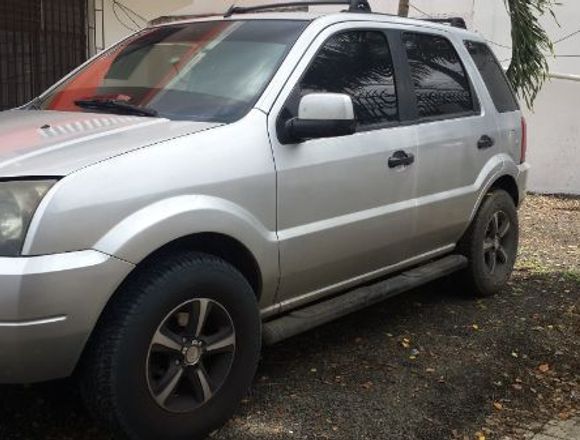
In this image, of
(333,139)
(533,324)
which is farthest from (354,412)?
(533,324)

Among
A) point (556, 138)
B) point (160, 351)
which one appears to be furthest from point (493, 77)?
point (556, 138)

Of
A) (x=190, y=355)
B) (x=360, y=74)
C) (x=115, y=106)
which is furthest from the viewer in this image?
(x=360, y=74)

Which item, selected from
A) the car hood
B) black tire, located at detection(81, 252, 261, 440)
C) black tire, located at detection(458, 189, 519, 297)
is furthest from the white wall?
black tire, located at detection(81, 252, 261, 440)

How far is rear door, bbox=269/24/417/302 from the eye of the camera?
3455 millimetres

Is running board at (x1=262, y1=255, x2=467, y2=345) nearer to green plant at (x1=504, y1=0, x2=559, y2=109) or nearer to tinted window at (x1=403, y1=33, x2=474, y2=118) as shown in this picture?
tinted window at (x1=403, y1=33, x2=474, y2=118)

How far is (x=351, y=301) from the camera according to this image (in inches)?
156

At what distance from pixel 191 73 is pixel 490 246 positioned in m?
2.64

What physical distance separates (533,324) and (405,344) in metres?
1.02

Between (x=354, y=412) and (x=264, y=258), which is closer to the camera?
(x=264, y=258)

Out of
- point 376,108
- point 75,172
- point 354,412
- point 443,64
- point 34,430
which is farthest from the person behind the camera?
point 443,64

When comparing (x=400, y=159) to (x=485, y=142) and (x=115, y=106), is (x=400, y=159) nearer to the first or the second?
(x=485, y=142)

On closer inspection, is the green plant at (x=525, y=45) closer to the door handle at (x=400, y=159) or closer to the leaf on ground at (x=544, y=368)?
the door handle at (x=400, y=159)

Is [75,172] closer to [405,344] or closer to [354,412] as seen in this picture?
[354,412]

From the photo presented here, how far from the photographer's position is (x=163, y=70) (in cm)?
380
